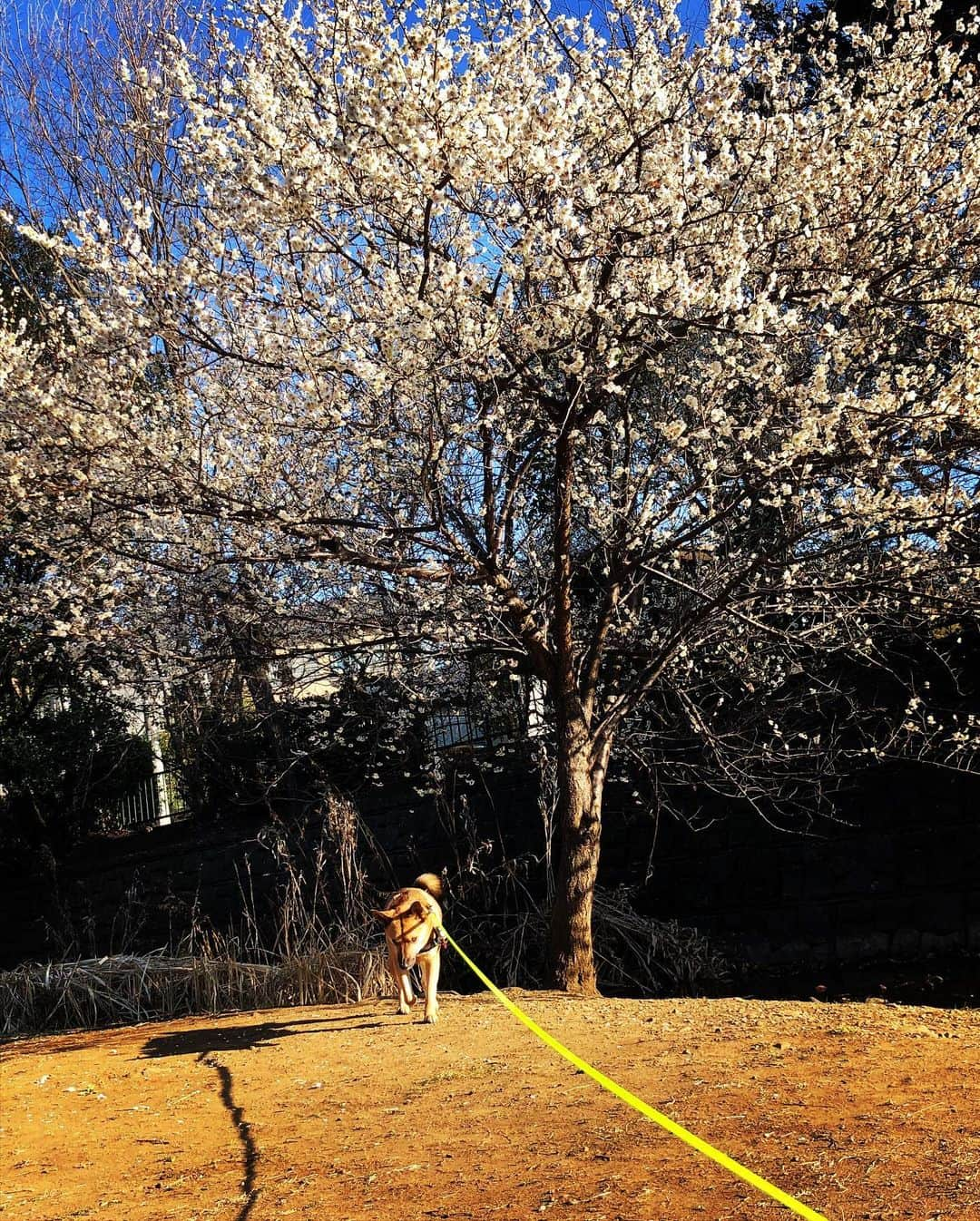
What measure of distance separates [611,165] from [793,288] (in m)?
1.34

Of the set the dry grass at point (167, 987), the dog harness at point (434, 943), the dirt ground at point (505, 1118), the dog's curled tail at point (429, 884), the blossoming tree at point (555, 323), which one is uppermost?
the blossoming tree at point (555, 323)

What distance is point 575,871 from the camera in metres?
7.53

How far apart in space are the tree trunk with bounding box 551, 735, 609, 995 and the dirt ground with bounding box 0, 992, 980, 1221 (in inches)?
31.3

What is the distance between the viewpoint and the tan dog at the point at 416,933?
6.12 metres

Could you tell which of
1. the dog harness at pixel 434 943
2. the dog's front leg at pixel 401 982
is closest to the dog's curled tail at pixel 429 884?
the dog harness at pixel 434 943

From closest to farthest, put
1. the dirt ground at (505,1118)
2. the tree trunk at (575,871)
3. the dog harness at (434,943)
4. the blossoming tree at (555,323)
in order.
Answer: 1. the dirt ground at (505,1118)
2. the blossoming tree at (555,323)
3. the dog harness at (434,943)
4. the tree trunk at (575,871)

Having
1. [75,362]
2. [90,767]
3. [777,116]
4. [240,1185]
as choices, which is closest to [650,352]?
[777,116]

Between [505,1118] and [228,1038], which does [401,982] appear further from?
[505,1118]

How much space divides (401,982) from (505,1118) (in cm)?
207

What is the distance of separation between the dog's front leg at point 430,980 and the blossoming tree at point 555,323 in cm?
141

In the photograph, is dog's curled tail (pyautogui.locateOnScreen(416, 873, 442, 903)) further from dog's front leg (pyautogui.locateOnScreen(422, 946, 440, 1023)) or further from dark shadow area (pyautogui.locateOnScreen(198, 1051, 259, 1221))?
dark shadow area (pyautogui.locateOnScreen(198, 1051, 259, 1221))

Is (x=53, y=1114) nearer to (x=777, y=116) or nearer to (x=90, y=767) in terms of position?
(x=777, y=116)

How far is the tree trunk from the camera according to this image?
7480 millimetres

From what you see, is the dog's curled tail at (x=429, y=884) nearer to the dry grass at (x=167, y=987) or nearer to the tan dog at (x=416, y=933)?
the tan dog at (x=416, y=933)
